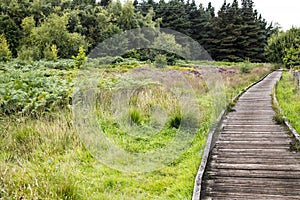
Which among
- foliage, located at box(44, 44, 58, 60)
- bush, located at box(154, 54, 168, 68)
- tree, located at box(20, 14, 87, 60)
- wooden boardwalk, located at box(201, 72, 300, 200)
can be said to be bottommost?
wooden boardwalk, located at box(201, 72, 300, 200)

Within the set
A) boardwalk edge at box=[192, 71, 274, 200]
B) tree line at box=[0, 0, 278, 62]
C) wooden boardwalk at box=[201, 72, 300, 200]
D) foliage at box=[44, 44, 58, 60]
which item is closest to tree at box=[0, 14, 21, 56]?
tree line at box=[0, 0, 278, 62]

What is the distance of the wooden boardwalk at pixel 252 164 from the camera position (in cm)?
348

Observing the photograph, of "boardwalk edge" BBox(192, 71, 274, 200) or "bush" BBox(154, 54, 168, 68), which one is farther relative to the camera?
"bush" BBox(154, 54, 168, 68)

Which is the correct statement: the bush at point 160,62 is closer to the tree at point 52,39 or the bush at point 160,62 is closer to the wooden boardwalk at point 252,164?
the wooden boardwalk at point 252,164

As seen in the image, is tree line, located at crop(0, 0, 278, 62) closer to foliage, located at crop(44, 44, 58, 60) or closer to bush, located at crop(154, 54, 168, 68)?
foliage, located at crop(44, 44, 58, 60)

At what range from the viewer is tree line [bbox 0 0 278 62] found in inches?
1252

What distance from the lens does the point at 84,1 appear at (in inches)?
1912

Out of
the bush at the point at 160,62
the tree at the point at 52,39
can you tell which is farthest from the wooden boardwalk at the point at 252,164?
the tree at the point at 52,39

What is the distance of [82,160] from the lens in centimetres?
455

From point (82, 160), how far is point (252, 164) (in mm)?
2645

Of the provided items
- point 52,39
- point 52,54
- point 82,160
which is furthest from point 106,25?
point 82,160

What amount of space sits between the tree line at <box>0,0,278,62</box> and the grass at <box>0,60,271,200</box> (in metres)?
22.7

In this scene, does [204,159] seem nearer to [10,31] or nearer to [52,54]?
[52,54]

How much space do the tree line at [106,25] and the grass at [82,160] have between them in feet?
74.5
